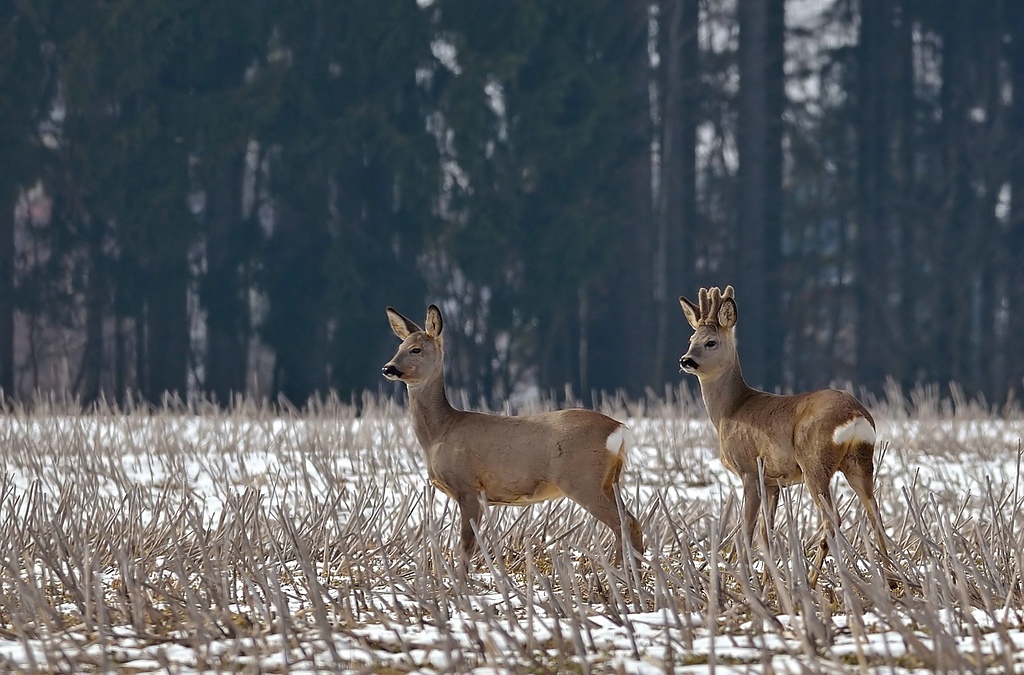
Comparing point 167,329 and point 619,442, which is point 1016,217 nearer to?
point 167,329

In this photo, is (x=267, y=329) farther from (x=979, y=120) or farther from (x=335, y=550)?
(x=335, y=550)

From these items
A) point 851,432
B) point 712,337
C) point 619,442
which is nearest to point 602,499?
point 619,442

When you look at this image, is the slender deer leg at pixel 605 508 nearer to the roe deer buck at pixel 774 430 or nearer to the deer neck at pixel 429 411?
the roe deer buck at pixel 774 430

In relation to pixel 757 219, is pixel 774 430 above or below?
below

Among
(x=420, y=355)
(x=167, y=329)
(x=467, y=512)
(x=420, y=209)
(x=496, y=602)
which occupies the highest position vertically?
(x=420, y=209)

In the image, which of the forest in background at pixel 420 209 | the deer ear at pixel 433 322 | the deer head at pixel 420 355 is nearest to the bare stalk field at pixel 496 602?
the deer head at pixel 420 355

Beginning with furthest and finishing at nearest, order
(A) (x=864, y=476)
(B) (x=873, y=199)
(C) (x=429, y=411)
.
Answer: (B) (x=873, y=199), (C) (x=429, y=411), (A) (x=864, y=476)

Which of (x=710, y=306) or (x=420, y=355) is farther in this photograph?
(x=420, y=355)

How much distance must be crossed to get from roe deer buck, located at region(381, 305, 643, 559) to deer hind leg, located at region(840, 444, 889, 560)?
2.57 ft

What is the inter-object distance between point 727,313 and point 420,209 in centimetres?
1434

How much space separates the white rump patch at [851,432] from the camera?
4.82 meters

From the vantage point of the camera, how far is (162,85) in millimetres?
19422

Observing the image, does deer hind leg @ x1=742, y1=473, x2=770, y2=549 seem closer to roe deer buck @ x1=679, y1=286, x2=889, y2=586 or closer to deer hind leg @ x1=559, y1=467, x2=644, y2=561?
roe deer buck @ x1=679, y1=286, x2=889, y2=586

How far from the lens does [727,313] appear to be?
17.4 ft
